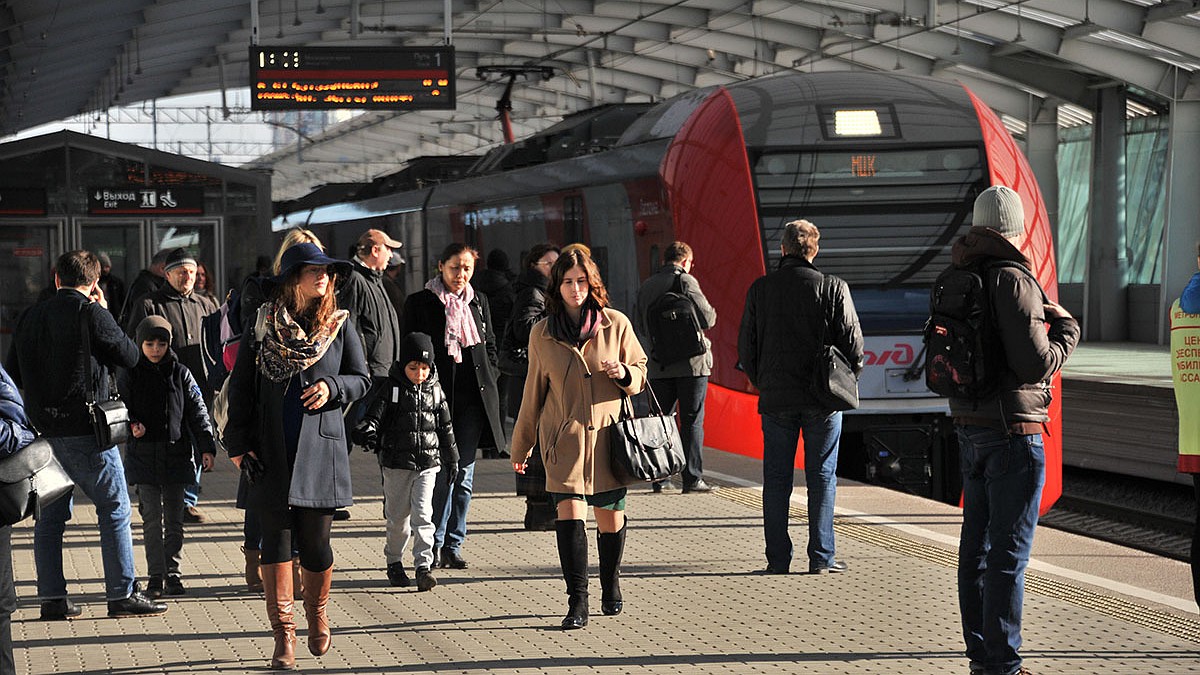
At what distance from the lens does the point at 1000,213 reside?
5391 mm

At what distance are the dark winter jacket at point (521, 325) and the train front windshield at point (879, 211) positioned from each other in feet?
8.24

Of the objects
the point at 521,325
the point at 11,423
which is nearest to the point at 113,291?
the point at 521,325

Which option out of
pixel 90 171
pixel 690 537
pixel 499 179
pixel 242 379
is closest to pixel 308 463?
pixel 242 379

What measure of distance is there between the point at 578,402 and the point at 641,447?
32 centimetres

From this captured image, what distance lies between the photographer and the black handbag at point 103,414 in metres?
6.69

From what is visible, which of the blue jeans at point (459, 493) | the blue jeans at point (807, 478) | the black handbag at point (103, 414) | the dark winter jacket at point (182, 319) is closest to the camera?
the black handbag at point (103, 414)

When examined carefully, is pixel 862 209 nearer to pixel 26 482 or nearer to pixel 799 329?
pixel 799 329

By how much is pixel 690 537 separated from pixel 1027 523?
351 cm

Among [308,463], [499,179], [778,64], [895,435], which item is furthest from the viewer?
[778,64]

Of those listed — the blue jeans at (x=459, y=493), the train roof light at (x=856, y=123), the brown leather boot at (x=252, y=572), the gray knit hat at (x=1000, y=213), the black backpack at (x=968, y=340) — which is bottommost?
the brown leather boot at (x=252, y=572)

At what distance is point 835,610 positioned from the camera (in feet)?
21.8

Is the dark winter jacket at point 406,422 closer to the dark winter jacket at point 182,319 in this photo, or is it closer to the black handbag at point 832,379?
the black handbag at point 832,379

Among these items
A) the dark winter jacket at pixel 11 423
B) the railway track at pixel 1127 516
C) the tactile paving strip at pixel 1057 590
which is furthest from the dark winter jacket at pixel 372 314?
the railway track at pixel 1127 516

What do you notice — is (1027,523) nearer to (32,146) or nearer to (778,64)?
(32,146)
